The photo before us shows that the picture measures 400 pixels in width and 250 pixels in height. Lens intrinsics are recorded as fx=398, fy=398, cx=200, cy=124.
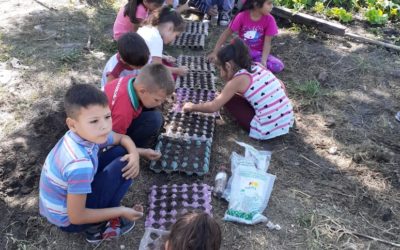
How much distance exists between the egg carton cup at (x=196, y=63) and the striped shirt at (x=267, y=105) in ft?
3.77

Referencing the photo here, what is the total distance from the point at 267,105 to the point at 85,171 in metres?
2.05

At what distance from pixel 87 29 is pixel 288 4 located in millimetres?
3167

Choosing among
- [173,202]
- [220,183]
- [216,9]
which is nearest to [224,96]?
[220,183]

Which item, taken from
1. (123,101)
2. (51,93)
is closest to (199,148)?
(123,101)

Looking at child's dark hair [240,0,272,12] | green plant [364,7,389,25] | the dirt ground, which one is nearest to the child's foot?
the dirt ground

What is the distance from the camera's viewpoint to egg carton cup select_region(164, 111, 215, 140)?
3.56m

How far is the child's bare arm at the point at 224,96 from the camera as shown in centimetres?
358

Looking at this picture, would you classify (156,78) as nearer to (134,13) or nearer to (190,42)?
(134,13)

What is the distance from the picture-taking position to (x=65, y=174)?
2.11m

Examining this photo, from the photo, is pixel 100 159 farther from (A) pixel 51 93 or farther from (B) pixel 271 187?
(A) pixel 51 93

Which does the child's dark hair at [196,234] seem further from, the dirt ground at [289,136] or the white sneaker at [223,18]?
the white sneaker at [223,18]

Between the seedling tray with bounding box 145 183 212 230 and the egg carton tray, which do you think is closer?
the seedling tray with bounding box 145 183 212 230

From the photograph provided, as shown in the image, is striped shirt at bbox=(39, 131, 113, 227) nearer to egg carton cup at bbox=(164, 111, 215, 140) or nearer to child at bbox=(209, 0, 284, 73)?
egg carton cup at bbox=(164, 111, 215, 140)

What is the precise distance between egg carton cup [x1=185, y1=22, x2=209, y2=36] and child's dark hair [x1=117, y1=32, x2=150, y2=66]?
2.57m
